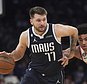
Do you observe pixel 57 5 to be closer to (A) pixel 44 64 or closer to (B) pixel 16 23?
(B) pixel 16 23

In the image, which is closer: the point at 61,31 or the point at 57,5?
the point at 61,31

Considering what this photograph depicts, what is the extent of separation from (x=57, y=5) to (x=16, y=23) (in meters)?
1.30

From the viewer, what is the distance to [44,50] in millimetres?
5770

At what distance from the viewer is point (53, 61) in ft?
19.1

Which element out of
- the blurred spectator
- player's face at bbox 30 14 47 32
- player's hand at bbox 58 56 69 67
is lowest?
Result: the blurred spectator

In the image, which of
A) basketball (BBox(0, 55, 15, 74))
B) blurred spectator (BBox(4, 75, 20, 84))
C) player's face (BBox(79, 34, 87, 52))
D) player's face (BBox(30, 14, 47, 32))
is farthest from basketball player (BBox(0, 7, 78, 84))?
blurred spectator (BBox(4, 75, 20, 84))

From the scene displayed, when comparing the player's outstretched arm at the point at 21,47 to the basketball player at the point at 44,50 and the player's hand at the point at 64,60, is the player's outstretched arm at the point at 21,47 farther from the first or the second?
the player's hand at the point at 64,60

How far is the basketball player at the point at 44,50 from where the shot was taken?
5773mm

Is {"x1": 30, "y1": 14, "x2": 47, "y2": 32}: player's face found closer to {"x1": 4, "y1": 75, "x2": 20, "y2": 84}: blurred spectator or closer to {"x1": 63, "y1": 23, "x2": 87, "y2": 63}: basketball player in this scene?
{"x1": 63, "y1": 23, "x2": 87, "y2": 63}: basketball player

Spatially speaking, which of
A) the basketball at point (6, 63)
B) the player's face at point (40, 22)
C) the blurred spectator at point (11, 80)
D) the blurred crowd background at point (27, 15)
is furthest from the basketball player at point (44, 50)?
the blurred crowd background at point (27, 15)

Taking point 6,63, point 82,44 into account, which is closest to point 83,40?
point 82,44

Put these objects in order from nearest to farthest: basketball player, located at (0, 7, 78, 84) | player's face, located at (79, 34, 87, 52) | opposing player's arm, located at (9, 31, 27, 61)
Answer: basketball player, located at (0, 7, 78, 84)
opposing player's arm, located at (9, 31, 27, 61)
player's face, located at (79, 34, 87, 52)

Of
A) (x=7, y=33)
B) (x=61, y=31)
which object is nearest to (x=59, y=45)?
(x=61, y=31)

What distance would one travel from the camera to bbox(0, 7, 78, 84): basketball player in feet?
18.9
